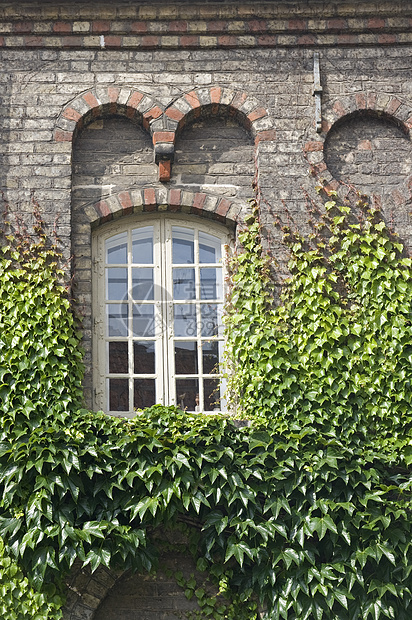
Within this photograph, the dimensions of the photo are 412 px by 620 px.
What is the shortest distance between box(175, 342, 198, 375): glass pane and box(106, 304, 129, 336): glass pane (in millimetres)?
512

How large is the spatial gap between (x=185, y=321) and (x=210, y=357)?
1.35ft

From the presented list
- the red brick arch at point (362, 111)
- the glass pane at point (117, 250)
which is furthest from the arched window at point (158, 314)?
the red brick arch at point (362, 111)

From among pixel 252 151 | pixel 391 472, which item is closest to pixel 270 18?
pixel 252 151

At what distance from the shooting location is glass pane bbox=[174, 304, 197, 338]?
916cm

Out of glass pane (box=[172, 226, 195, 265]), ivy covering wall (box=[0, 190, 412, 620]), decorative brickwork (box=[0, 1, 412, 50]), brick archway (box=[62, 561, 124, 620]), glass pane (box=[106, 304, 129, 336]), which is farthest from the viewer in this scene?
decorative brickwork (box=[0, 1, 412, 50])

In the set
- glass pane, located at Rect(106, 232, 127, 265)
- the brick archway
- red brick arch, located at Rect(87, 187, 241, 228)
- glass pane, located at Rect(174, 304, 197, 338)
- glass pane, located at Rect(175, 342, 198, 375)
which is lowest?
the brick archway

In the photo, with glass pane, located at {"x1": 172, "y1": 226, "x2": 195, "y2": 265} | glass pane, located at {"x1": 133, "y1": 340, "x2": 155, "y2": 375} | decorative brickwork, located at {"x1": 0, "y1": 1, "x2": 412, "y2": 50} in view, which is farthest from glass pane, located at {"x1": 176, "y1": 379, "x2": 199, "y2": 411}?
decorative brickwork, located at {"x1": 0, "y1": 1, "x2": 412, "y2": 50}

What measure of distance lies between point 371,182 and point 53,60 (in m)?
3.22

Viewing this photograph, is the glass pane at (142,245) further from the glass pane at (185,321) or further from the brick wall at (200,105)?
Answer: the glass pane at (185,321)

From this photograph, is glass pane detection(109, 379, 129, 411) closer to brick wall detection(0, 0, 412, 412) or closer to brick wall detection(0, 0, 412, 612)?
brick wall detection(0, 0, 412, 612)

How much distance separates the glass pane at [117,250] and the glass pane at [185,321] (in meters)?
0.69

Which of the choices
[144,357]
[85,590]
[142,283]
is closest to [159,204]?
[142,283]

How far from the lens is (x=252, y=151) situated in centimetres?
950

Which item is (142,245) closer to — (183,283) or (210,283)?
(183,283)
